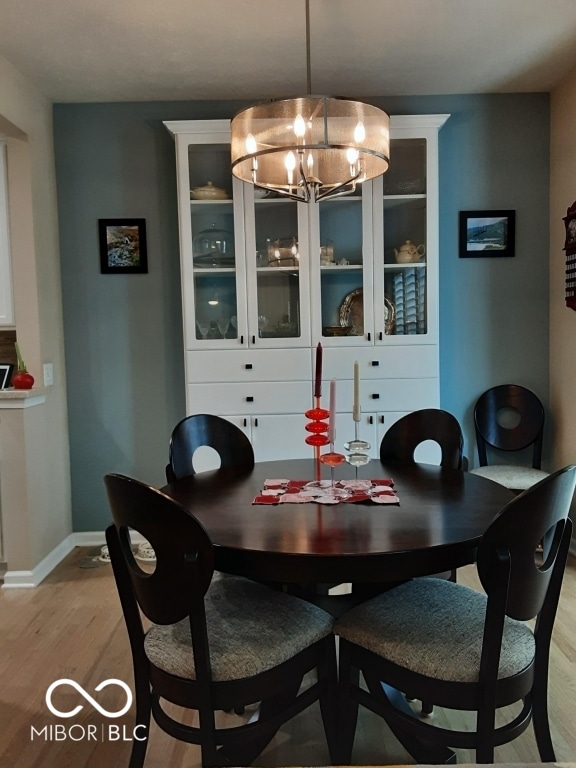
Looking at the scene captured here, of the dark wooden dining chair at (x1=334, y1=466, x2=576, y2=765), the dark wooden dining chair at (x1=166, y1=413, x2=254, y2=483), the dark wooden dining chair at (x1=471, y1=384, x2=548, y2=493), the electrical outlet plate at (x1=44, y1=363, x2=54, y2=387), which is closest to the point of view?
the dark wooden dining chair at (x1=334, y1=466, x2=576, y2=765)

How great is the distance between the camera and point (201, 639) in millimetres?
1332

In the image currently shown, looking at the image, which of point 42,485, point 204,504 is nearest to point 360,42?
point 204,504

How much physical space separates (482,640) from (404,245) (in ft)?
7.54

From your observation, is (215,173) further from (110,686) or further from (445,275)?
(110,686)

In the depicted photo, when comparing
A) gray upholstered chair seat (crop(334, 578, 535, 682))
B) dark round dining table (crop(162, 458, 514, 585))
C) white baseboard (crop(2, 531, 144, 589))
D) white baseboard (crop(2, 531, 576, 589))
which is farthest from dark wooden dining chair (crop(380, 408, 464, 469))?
white baseboard (crop(2, 531, 144, 589))

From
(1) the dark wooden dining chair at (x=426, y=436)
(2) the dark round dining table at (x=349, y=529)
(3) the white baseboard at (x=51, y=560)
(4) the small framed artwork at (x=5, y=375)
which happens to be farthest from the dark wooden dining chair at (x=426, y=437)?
(4) the small framed artwork at (x=5, y=375)

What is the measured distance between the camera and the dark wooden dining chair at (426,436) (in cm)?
228

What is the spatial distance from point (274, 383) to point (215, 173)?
118 centimetres

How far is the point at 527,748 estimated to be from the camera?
1.72 metres

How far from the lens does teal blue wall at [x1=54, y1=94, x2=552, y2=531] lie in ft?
11.0

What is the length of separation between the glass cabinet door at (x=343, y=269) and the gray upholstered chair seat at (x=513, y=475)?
96cm

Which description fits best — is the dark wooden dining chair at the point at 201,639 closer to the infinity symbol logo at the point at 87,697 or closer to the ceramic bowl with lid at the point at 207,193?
the infinity symbol logo at the point at 87,697

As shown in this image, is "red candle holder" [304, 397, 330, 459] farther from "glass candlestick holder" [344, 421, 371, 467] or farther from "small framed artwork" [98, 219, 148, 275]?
"small framed artwork" [98, 219, 148, 275]

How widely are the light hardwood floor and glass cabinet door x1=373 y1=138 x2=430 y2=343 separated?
4.46 feet
